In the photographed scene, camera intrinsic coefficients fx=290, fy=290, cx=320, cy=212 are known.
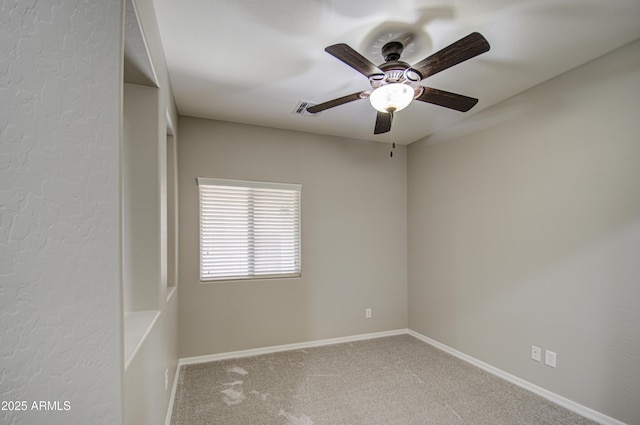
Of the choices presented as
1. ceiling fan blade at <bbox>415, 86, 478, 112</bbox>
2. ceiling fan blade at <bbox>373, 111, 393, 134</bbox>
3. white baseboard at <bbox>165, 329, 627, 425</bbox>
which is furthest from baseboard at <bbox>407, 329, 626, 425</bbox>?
ceiling fan blade at <bbox>373, 111, 393, 134</bbox>

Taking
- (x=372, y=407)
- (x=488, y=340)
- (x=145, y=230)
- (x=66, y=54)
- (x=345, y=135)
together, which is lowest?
(x=372, y=407)

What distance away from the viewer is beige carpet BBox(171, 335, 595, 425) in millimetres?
2209

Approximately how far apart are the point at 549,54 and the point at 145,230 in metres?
3.01

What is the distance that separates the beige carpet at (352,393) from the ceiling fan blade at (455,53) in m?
2.47

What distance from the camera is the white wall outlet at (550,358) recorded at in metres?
2.42

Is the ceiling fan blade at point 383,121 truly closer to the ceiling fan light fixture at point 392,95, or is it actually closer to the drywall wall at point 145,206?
the ceiling fan light fixture at point 392,95

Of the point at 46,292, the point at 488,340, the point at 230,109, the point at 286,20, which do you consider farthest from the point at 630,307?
the point at 230,109

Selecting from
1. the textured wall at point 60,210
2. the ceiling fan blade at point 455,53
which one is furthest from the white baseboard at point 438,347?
the ceiling fan blade at point 455,53

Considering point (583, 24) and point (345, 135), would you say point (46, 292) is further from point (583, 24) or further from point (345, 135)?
point (345, 135)

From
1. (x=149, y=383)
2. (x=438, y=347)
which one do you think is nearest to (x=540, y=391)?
(x=438, y=347)

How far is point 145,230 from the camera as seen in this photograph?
1.71 metres

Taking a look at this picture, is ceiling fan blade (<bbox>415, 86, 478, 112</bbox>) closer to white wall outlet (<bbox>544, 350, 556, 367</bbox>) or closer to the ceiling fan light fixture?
the ceiling fan light fixture

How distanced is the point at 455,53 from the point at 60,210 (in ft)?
6.19

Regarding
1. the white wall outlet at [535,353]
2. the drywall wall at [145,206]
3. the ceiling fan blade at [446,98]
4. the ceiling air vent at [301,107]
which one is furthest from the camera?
the ceiling air vent at [301,107]
